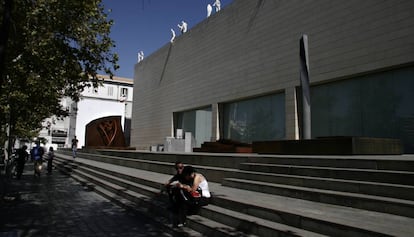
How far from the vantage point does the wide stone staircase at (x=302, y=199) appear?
13.8 ft

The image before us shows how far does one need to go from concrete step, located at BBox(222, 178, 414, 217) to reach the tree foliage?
23.2 feet

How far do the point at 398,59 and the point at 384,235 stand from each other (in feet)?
35.4

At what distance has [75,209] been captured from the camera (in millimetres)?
7793

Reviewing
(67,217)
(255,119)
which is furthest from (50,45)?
(255,119)

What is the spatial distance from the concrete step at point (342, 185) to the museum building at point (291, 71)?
7.84 metres

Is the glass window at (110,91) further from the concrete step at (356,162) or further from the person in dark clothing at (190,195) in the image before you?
the person in dark clothing at (190,195)

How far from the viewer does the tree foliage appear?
8.60 metres

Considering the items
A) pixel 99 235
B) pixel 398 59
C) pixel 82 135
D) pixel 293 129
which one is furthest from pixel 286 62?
pixel 82 135

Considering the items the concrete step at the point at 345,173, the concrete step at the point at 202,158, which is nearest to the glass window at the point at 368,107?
the concrete step at the point at 202,158

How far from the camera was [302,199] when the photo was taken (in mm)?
5754

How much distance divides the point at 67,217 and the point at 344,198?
583 cm

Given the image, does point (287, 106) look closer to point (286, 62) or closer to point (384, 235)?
point (286, 62)

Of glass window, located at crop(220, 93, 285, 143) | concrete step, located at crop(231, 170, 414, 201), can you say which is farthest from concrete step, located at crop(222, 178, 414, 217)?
glass window, located at crop(220, 93, 285, 143)

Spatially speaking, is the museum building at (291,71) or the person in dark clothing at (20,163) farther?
the person in dark clothing at (20,163)
